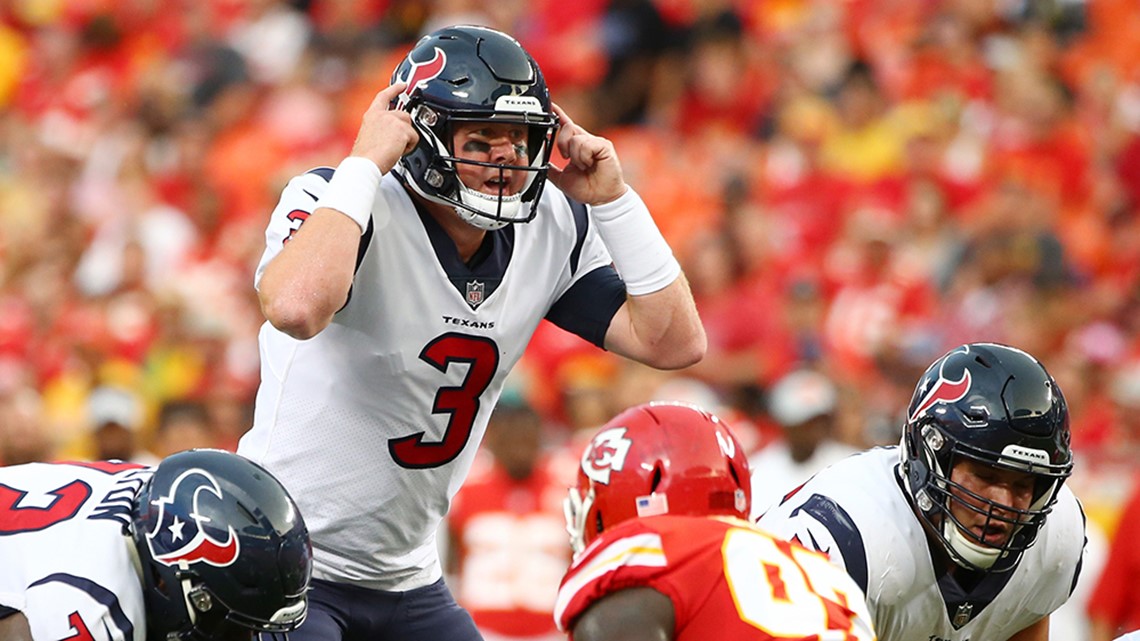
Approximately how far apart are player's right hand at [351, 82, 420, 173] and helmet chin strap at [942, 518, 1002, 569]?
165 cm

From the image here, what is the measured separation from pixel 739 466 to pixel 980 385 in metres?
0.92

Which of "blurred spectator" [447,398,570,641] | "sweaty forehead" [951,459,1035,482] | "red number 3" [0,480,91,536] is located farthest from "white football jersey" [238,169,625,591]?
"blurred spectator" [447,398,570,641]

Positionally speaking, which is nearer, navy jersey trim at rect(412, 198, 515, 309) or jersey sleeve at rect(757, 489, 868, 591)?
jersey sleeve at rect(757, 489, 868, 591)

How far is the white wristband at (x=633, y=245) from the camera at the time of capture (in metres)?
4.55

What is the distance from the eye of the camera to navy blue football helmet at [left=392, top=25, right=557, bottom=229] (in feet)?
14.0

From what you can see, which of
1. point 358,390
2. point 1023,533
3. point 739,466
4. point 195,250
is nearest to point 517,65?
point 358,390

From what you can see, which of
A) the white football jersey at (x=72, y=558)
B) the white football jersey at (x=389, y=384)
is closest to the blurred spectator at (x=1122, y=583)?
the white football jersey at (x=389, y=384)

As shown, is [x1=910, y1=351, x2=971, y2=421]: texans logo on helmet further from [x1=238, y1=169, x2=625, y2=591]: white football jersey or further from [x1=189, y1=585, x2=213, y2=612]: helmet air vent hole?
[x1=189, y1=585, x2=213, y2=612]: helmet air vent hole

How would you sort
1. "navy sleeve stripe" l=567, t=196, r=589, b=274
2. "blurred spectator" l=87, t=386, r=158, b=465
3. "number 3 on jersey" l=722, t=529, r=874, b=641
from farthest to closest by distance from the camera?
1. "blurred spectator" l=87, t=386, r=158, b=465
2. "navy sleeve stripe" l=567, t=196, r=589, b=274
3. "number 3 on jersey" l=722, t=529, r=874, b=641

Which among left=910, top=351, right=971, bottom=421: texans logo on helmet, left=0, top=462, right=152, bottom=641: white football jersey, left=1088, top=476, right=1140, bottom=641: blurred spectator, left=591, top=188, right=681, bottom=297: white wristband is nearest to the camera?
left=0, top=462, right=152, bottom=641: white football jersey

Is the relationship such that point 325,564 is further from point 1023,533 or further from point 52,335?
point 52,335

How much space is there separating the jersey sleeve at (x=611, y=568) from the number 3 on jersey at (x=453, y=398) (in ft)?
3.42

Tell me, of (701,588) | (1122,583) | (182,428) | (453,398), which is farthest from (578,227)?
(182,428)

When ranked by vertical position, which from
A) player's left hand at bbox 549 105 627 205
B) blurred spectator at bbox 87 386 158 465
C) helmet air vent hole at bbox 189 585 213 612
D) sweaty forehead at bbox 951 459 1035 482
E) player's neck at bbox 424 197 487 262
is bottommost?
blurred spectator at bbox 87 386 158 465
